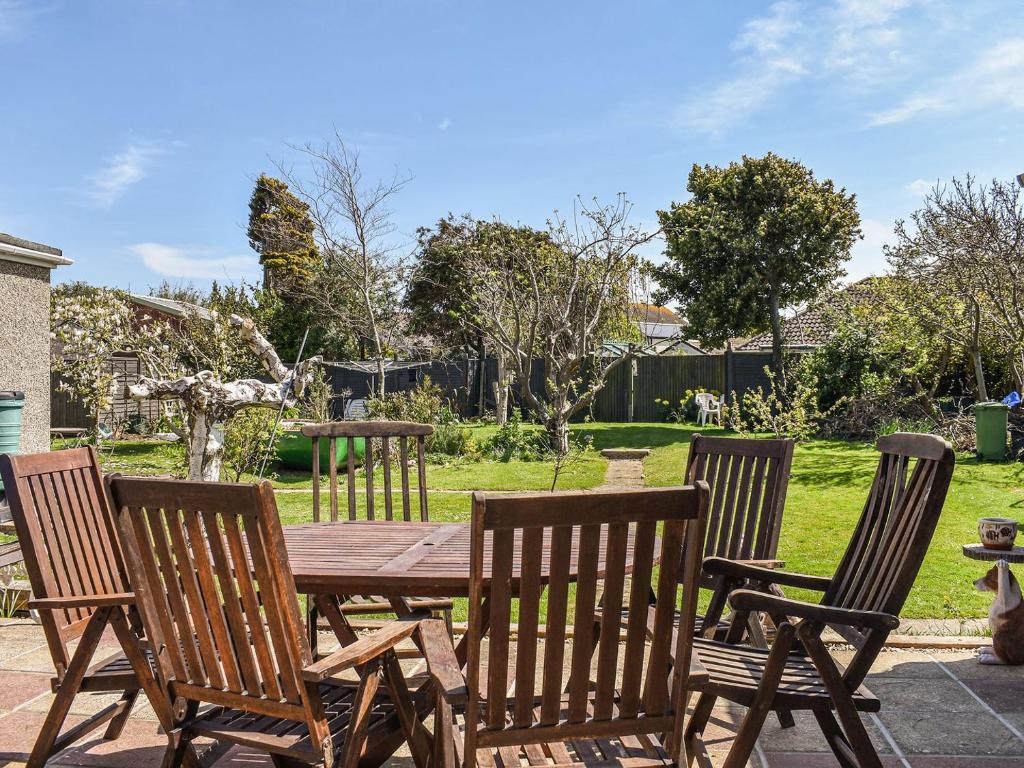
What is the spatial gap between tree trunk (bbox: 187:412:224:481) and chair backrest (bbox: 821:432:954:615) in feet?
15.6

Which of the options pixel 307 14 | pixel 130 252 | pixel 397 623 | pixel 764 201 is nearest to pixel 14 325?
pixel 307 14

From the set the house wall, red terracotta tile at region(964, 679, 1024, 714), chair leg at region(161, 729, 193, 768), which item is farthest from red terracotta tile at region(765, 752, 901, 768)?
the house wall

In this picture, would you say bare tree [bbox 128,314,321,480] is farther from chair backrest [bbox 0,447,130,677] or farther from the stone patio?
chair backrest [bbox 0,447,130,677]

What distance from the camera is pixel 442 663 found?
6.30 feet

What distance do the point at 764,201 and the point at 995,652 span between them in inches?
582

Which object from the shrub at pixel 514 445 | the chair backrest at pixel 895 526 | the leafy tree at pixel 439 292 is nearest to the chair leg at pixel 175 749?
the chair backrest at pixel 895 526

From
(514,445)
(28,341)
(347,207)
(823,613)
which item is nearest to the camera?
(823,613)

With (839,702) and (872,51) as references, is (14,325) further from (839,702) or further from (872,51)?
(872,51)

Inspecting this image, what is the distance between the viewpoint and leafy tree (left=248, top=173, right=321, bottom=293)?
2519 centimetres

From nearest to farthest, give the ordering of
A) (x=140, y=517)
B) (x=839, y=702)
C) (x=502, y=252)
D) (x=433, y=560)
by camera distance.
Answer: (x=140, y=517) < (x=839, y=702) < (x=433, y=560) < (x=502, y=252)

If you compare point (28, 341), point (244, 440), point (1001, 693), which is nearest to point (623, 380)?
point (244, 440)

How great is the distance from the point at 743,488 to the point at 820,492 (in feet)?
18.6

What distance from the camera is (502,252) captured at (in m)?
12.9

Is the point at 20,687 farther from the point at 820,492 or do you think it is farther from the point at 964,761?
the point at 820,492
